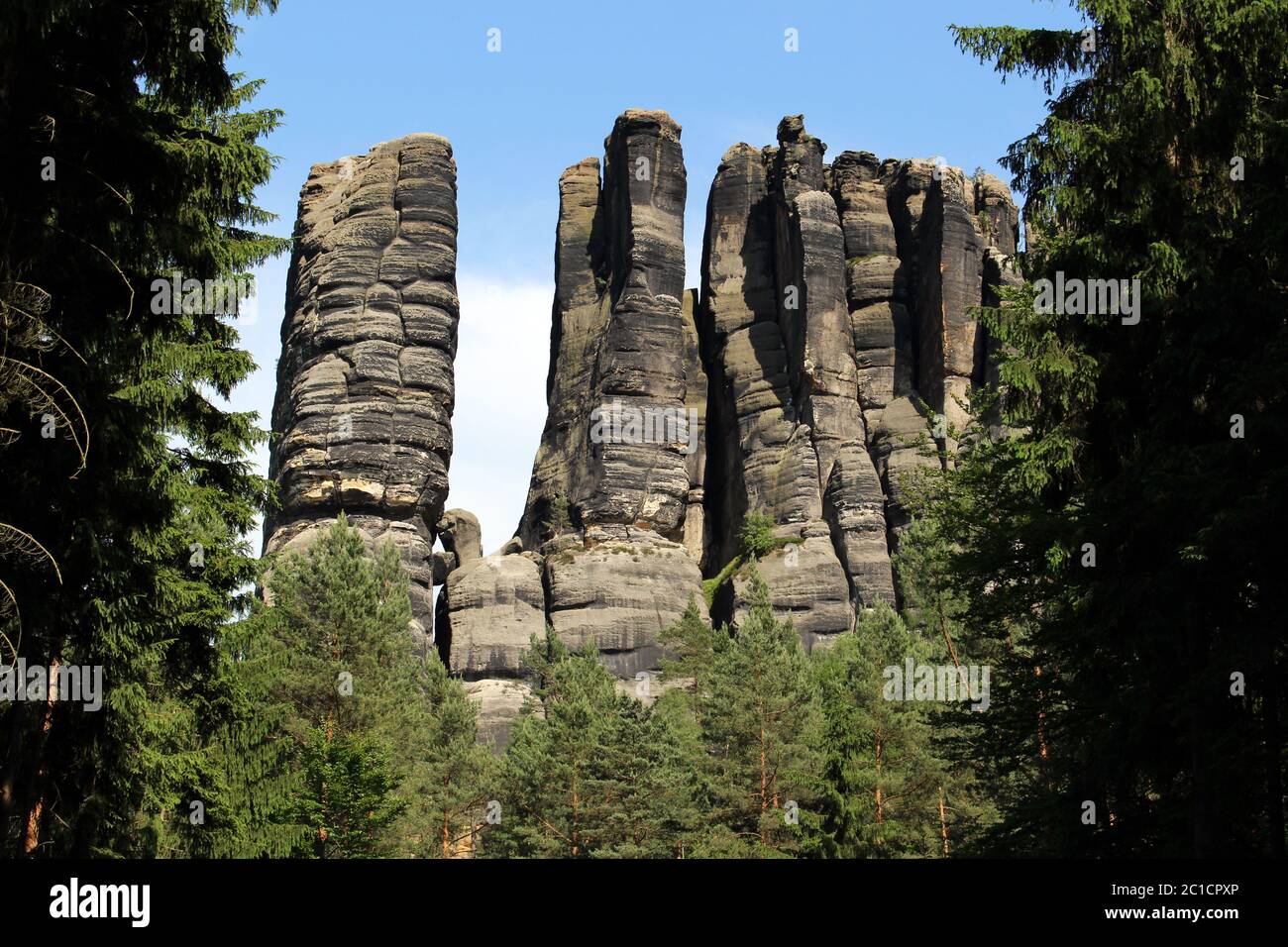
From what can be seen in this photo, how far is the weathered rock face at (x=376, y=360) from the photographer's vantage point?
68.9 m

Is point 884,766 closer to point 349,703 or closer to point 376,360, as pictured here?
point 349,703

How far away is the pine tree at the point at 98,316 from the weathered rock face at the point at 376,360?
48989 mm

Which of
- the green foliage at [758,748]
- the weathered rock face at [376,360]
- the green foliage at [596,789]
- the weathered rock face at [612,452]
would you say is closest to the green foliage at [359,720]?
the green foliage at [596,789]

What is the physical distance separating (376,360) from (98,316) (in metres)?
61.4

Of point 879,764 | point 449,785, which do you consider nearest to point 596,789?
point 449,785

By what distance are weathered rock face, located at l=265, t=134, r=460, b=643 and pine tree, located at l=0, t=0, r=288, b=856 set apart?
49.0m

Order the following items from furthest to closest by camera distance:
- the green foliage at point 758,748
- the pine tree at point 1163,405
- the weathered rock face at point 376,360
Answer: the weathered rock face at point 376,360 < the green foliage at point 758,748 < the pine tree at point 1163,405

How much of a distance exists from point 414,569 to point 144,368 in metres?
53.8

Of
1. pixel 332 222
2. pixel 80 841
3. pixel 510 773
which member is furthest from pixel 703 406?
pixel 80 841

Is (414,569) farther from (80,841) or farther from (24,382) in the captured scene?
(24,382)

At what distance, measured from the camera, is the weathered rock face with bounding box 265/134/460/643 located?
68875 mm

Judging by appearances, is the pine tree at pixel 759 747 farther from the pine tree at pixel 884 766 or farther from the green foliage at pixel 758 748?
the pine tree at pixel 884 766

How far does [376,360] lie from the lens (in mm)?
72125

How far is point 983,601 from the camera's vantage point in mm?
26281
